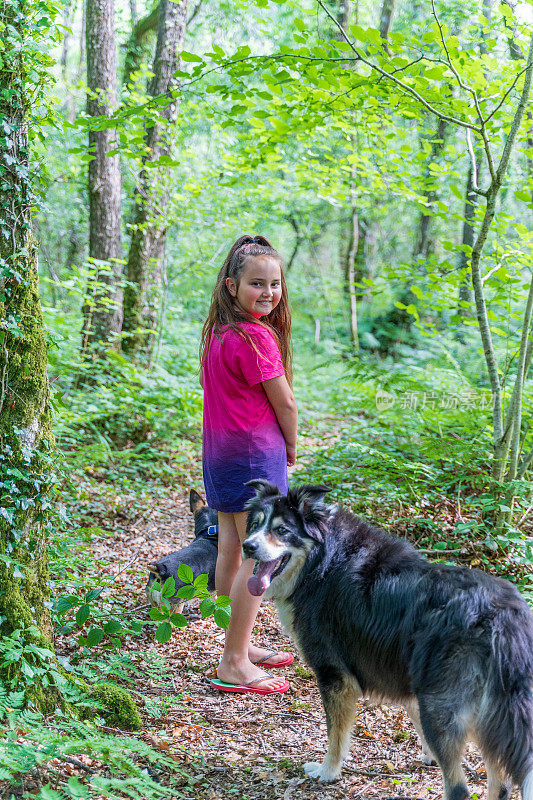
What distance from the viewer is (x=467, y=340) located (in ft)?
38.5

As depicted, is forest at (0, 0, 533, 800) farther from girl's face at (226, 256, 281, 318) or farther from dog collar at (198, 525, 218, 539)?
girl's face at (226, 256, 281, 318)

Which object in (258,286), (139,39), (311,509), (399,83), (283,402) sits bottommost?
(311,509)

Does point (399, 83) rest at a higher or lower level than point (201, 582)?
higher

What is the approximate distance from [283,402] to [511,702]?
176 cm

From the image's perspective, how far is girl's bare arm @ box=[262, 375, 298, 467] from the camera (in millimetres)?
3220

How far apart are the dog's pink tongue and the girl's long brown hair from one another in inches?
45.2

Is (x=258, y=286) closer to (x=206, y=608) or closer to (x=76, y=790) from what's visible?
(x=206, y=608)

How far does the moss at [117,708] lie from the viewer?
9.16 feet

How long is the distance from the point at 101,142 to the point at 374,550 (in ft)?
25.6

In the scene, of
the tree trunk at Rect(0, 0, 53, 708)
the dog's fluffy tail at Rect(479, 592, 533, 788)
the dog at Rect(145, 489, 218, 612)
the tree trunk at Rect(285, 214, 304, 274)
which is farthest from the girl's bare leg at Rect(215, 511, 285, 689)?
the tree trunk at Rect(285, 214, 304, 274)

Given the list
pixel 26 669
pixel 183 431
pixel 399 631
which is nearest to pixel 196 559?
pixel 26 669

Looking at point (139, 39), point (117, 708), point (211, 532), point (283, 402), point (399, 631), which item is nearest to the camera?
point (399, 631)

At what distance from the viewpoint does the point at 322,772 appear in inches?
109

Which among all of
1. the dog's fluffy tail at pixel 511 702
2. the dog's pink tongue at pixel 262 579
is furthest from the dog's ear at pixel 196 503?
the dog's fluffy tail at pixel 511 702
